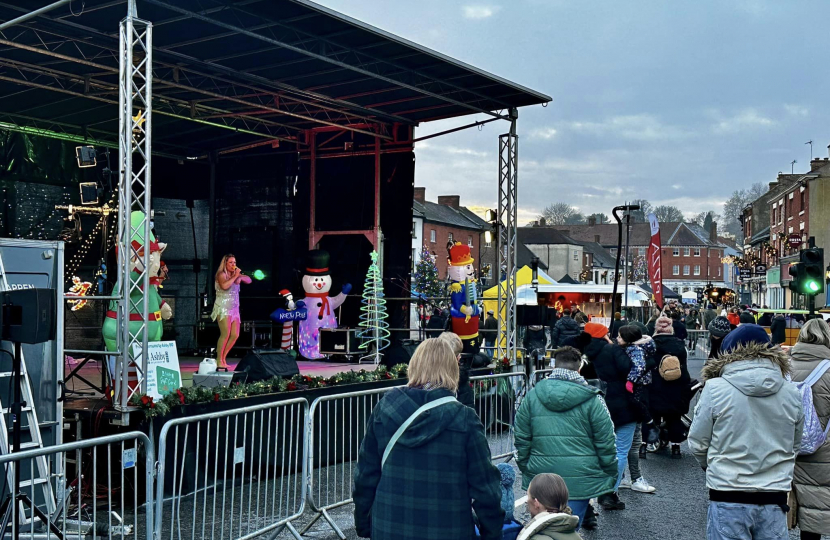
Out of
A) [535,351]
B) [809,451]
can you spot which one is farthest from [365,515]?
[535,351]

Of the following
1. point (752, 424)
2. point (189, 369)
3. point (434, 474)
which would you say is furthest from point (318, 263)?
point (434, 474)

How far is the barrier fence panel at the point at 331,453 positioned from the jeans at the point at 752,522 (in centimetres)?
A: 228

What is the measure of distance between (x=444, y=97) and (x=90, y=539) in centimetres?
1004

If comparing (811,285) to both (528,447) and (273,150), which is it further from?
(273,150)

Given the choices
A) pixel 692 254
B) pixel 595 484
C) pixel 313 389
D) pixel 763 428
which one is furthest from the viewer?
pixel 692 254

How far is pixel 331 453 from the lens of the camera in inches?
394

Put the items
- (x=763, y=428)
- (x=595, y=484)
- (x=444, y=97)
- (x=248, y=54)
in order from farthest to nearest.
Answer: (x=444, y=97) → (x=248, y=54) → (x=595, y=484) → (x=763, y=428)

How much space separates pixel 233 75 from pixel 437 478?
1141cm

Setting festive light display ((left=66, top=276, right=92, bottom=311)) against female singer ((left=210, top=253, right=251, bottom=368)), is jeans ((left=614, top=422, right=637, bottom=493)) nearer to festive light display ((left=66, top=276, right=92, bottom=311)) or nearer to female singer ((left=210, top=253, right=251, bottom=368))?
female singer ((left=210, top=253, right=251, bottom=368))

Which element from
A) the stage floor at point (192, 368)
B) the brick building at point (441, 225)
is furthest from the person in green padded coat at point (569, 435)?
the brick building at point (441, 225)

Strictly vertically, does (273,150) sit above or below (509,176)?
above

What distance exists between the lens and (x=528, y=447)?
548 centimetres

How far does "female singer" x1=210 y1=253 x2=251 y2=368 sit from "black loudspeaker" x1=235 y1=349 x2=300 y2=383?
387cm

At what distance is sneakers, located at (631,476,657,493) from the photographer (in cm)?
846
